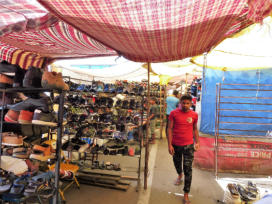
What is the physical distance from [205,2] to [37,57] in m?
3.46

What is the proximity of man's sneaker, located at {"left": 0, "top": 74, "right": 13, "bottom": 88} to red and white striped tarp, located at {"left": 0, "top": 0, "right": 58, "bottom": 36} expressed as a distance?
0.64 metres

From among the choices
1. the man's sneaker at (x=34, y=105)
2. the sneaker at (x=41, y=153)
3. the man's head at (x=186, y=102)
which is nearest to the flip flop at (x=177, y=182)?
the man's head at (x=186, y=102)

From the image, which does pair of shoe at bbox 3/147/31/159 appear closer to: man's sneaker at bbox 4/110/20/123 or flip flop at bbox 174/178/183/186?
man's sneaker at bbox 4/110/20/123

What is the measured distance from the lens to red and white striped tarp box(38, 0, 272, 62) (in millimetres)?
1151

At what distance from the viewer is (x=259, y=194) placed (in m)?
2.74

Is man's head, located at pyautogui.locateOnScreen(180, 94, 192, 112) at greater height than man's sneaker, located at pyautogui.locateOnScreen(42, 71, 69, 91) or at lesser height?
lesser

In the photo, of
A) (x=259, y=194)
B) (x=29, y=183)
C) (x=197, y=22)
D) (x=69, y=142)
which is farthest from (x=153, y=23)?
(x=259, y=194)

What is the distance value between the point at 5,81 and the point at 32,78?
44 centimetres

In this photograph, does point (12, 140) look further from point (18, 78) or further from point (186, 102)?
point (186, 102)

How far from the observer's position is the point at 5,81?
2.08m

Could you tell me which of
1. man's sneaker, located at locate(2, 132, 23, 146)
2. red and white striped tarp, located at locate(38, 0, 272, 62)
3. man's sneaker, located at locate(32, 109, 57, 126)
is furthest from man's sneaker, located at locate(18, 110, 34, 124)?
red and white striped tarp, located at locate(38, 0, 272, 62)

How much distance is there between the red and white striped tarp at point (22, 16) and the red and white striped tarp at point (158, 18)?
0.88 ft

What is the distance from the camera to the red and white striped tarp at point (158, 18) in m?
1.15

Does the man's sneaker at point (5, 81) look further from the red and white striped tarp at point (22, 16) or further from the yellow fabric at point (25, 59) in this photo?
the yellow fabric at point (25, 59)
